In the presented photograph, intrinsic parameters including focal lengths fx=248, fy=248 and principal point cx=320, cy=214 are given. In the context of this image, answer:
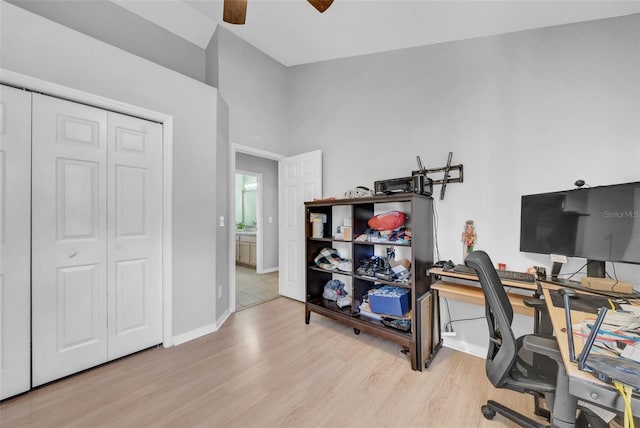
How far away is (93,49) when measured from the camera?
6.21 ft

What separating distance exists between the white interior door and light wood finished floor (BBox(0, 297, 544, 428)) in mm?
1179

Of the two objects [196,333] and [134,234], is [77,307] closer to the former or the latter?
[134,234]

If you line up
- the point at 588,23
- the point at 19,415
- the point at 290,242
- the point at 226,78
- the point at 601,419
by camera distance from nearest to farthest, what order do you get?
the point at 601,419
the point at 19,415
the point at 588,23
the point at 226,78
the point at 290,242

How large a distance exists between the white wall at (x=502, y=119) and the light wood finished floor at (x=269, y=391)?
2.36 feet

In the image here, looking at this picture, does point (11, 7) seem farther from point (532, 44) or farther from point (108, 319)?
point (532, 44)

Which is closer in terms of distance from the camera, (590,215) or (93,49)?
(590,215)

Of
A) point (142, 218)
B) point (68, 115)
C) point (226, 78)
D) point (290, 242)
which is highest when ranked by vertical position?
point (226, 78)

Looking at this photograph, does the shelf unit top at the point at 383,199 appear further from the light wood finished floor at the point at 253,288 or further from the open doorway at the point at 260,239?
the open doorway at the point at 260,239

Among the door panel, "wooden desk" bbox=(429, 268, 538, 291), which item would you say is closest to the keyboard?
"wooden desk" bbox=(429, 268, 538, 291)

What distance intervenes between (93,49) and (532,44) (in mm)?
3409

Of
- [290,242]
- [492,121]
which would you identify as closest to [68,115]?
[290,242]

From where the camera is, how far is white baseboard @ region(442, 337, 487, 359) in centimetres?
215

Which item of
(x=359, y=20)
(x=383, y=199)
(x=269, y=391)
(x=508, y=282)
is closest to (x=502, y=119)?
(x=383, y=199)

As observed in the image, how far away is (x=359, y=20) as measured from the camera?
2350 mm
